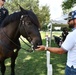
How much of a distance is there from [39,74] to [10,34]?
96.3 inches

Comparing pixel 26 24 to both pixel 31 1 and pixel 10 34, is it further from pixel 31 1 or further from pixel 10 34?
pixel 31 1

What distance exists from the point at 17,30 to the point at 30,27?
66 centimetres

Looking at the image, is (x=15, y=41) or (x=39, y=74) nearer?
(x=15, y=41)

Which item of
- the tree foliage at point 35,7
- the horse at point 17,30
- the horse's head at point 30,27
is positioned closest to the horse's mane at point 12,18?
the horse at point 17,30

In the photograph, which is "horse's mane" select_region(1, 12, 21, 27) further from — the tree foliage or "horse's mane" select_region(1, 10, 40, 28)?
the tree foliage

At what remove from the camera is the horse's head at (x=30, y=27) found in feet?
16.7

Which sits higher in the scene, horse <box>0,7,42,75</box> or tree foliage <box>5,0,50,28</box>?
tree foliage <box>5,0,50,28</box>

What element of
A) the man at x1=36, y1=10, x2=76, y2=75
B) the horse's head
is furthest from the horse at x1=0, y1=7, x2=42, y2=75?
the man at x1=36, y1=10, x2=76, y2=75

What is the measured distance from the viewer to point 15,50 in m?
6.45

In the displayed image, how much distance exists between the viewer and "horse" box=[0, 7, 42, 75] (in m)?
5.19

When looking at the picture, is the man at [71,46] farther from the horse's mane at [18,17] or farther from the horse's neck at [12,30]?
the horse's neck at [12,30]

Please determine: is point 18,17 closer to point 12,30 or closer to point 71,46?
point 12,30

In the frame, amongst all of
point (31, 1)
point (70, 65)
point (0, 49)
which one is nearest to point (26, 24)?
point (0, 49)

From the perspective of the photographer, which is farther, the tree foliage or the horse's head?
the tree foliage
